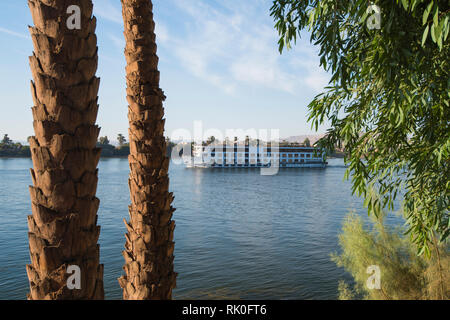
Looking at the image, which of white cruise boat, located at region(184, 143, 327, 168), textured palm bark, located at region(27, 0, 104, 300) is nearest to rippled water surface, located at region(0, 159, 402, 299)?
textured palm bark, located at region(27, 0, 104, 300)

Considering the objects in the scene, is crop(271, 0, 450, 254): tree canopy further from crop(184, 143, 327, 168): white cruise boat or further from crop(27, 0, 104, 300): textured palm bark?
crop(184, 143, 327, 168): white cruise boat

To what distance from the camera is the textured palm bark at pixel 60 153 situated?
213 centimetres

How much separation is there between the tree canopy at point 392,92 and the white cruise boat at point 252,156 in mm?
103607

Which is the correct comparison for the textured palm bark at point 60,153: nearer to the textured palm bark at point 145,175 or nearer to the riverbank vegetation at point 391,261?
the textured palm bark at point 145,175

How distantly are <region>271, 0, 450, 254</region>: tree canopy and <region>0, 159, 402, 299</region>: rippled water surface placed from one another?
598 inches

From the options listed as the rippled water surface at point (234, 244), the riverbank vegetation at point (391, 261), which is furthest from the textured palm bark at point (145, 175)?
the rippled water surface at point (234, 244)

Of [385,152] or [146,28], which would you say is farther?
[385,152]

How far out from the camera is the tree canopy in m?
4.37

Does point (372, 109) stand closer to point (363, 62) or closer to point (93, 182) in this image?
point (363, 62)

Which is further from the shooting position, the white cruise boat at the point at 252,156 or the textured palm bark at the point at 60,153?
the white cruise boat at the point at 252,156

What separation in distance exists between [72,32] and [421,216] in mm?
5101

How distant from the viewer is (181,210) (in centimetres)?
4316

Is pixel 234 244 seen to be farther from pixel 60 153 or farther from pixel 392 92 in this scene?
pixel 60 153
